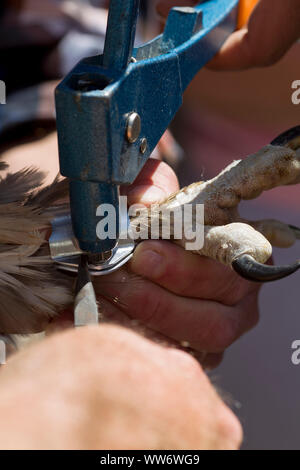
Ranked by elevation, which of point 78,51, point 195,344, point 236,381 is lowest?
point 236,381

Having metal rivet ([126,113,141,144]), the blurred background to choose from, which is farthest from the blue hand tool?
the blurred background

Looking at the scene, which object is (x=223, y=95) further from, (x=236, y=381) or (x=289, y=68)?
(x=236, y=381)

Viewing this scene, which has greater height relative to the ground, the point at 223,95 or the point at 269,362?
the point at 223,95

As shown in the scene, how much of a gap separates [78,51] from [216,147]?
0.40m

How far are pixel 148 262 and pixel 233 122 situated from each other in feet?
2.44

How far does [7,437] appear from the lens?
0.31m

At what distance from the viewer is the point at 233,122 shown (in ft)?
4.08

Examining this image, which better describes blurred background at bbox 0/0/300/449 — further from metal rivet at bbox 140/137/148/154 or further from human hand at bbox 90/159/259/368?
metal rivet at bbox 140/137/148/154

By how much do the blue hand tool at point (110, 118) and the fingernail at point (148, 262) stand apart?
2cm

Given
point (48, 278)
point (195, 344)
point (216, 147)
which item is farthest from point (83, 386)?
point (216, 147)

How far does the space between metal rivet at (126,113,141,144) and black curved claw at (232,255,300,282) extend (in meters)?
0.15

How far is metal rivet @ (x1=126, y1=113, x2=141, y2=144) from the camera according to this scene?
1.56 ft
